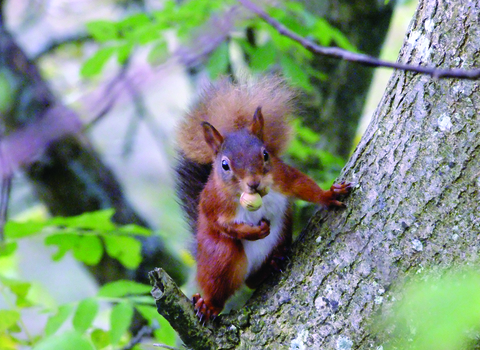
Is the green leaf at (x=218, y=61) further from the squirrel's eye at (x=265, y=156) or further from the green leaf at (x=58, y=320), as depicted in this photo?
the green leaf at (x=58, y=320)

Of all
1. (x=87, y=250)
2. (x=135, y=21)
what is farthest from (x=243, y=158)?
(x=135, y=21)

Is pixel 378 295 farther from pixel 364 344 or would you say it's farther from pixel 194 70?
pixel 194 70

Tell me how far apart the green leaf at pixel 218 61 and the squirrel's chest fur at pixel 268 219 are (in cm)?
90

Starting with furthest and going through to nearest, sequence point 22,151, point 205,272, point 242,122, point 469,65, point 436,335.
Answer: point 242,122, point 205,272, point 469,65, point 22,151, point 436,335

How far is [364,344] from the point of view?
1.61 meters

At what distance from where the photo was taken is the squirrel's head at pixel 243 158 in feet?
6.49

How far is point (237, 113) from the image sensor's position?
7.55 feet

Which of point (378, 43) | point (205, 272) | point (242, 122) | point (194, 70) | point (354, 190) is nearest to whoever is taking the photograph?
point (354, 190)

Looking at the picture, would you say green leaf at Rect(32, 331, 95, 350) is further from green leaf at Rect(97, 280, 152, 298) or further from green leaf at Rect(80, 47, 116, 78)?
green leaf at Rect(80, 47, 116, 78)

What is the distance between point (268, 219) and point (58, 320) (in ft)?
3.10

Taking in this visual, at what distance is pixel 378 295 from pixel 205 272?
0.74 metres

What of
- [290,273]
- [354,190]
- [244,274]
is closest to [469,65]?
[354,190]

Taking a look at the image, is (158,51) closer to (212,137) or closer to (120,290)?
(212,137)

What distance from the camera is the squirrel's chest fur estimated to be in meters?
2.09
